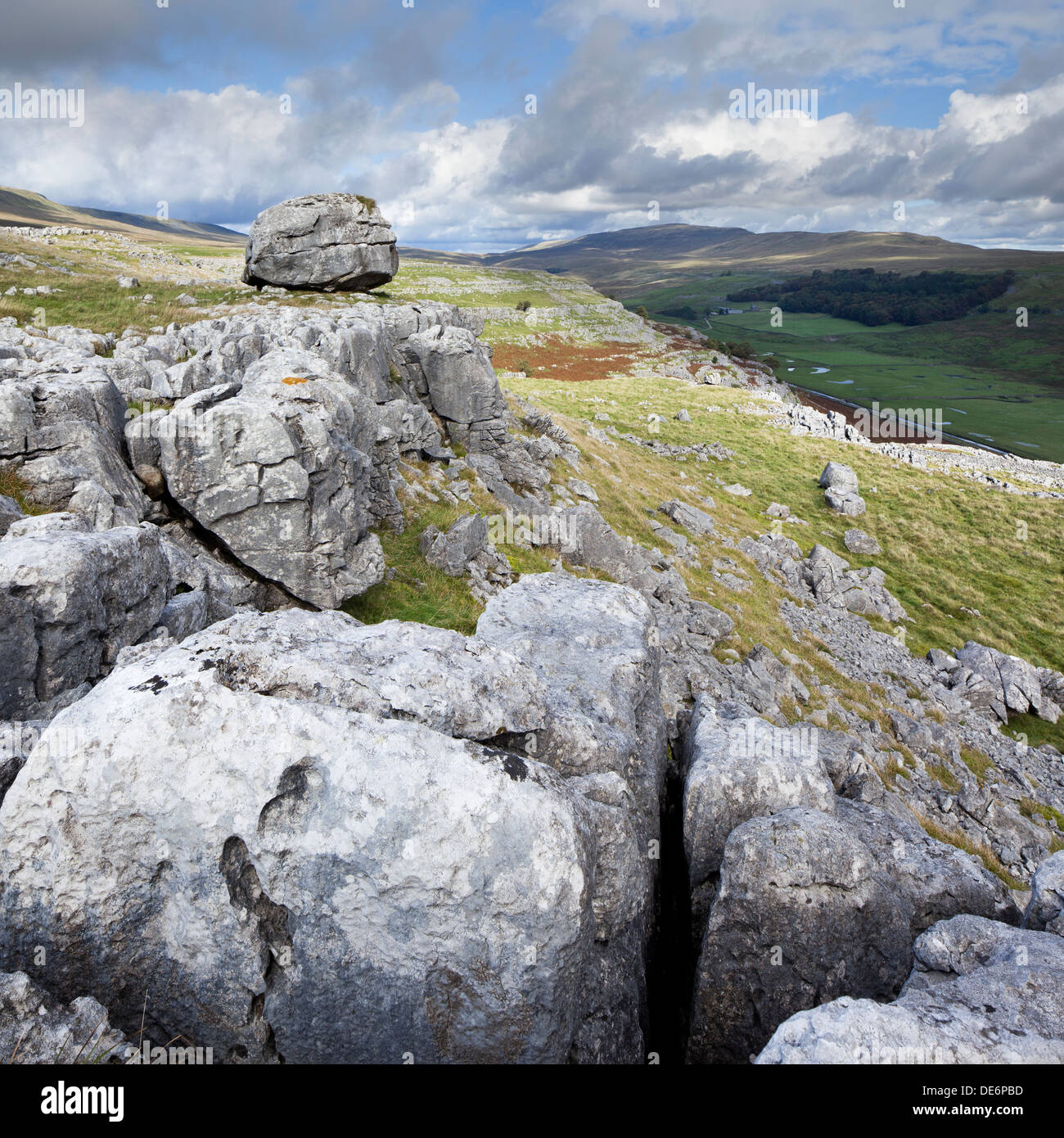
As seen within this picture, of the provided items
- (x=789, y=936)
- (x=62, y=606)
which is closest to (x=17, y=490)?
(x=62, y=606)

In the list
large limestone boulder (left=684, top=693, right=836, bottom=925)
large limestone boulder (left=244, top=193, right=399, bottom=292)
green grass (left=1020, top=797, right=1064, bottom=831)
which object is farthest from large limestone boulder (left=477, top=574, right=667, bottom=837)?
large limestone boulder (left=244, top=193, right=399, bottom=292)

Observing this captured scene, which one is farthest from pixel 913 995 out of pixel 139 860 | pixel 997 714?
pixel 997 714

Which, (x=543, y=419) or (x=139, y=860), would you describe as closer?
(x=139, y=860)

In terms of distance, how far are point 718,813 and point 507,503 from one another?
1018 inches

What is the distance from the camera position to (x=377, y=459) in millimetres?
27188

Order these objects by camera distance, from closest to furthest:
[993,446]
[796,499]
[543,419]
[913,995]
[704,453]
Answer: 1. [913,995]
2. [543,419]
3. [796,499]
4. [704,453]
5. [993,446]

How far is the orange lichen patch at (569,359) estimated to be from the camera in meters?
103

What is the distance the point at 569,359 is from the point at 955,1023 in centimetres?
11599

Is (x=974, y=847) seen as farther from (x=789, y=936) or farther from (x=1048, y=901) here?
(x=789, y=936)

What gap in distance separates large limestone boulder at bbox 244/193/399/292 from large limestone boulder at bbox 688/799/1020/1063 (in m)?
50.6

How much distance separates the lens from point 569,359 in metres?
114

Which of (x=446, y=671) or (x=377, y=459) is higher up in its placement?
(x=377, y=459)

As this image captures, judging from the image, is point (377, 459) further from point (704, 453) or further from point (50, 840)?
point (704, 453)

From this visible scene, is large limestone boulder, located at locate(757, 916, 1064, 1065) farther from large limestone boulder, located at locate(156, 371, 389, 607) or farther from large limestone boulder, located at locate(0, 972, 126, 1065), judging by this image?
large limestone boulder, located at locate(156, 371, 389, 607)
